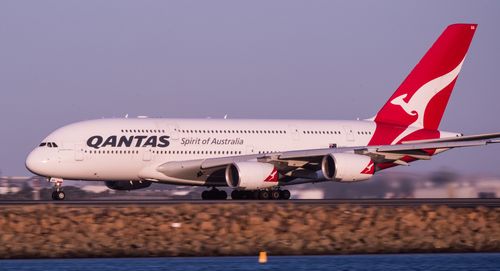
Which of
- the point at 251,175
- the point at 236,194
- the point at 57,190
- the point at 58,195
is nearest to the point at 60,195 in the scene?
the point at 58,195

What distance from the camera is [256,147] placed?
50.3 m

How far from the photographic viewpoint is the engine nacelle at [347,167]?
47.1 meters

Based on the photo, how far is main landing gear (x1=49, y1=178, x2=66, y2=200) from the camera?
46.0m

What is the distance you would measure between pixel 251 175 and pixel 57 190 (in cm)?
784

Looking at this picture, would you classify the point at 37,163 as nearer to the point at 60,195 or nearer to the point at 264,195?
the point at 60,195

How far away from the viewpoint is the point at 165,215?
32688mm

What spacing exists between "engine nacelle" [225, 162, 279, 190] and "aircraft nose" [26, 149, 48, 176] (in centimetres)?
747

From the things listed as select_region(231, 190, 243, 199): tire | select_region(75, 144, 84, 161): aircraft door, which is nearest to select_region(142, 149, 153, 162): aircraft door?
select_region(75, 144, 84, 161): aircraft door

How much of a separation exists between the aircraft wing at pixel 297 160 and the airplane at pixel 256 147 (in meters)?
0.04

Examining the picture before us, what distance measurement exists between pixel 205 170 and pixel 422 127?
37.1 feet

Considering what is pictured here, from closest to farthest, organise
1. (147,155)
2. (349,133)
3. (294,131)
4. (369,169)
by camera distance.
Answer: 1. (147,155)
2. (369,169)
3. (294,131)
4. (349,133)

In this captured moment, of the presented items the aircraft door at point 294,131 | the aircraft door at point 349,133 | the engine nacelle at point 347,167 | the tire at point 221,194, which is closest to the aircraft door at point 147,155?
the tire at point 221,194

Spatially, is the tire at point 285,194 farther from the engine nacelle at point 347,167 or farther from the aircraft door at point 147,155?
the aircraft door at point 147,155

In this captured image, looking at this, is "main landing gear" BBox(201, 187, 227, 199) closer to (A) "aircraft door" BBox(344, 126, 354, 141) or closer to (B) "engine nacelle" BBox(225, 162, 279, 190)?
(B) "engine nacelle" BBox(225, 162, 279, 190)
